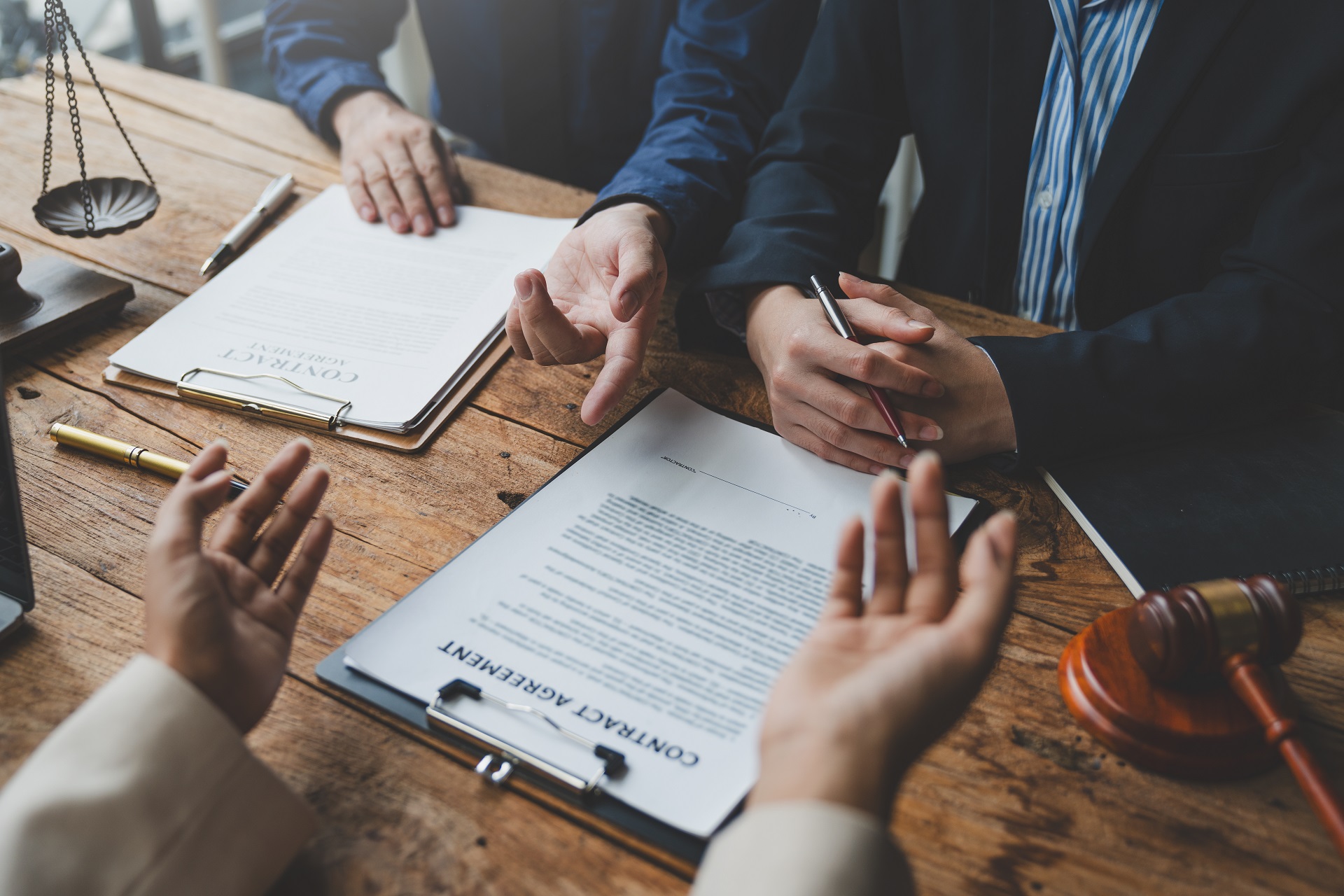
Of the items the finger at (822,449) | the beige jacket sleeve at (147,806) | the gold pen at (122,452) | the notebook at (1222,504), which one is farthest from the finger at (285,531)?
the notebook at (1222,504)

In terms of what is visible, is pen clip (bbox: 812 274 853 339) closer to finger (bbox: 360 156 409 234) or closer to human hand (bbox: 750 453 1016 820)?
human hand (bbox: 750 453 1016 820)

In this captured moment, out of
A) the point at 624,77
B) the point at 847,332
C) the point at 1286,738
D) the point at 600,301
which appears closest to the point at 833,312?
the point at 847,332

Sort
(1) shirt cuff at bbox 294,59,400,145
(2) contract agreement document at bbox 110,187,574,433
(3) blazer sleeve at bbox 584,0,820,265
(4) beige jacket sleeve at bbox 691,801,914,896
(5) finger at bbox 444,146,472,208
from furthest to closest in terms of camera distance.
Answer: (1) shirt cuff at bbox 294,59,400,145, (5) finger at bbox 444,146,472,208, (3) blazer sleeve at bbox 584,0,820,265, (2) contract agreement document at bbox 110,187,574,433, (4) beige jacket sleeve at bbox 691,801,914,896

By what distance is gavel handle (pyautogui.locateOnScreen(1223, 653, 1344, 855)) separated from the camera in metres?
0.51

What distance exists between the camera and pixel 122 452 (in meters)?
0.83

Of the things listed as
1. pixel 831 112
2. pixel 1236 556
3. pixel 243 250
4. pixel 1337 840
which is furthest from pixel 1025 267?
pixel 243 250

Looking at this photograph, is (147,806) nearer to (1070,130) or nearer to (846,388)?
(846,388)

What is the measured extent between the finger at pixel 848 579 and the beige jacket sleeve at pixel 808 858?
0.13 meters

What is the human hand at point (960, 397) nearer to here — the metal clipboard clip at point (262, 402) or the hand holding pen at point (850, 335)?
the hand holding pen at point (850, 335)

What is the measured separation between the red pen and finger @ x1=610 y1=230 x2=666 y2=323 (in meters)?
→ 0.18

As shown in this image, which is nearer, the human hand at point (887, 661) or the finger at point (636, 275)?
the human hand at point (887, 661)

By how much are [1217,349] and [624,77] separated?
4.33 feet

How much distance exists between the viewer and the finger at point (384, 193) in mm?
1195

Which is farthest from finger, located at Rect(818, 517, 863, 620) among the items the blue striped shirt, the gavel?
the blue striped shirt
